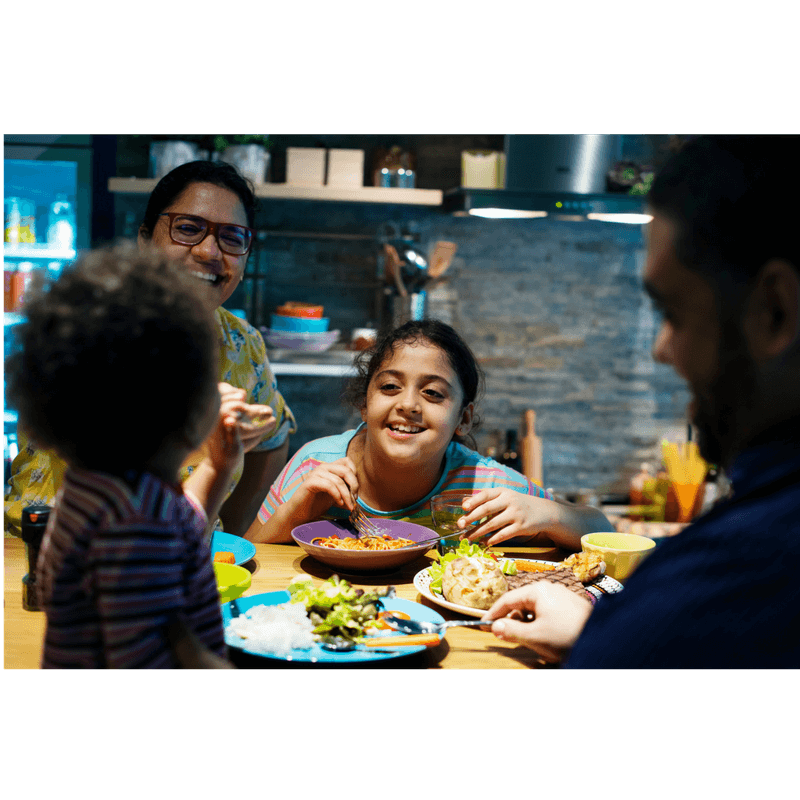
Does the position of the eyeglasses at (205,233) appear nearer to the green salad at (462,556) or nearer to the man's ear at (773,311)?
the green salad at (462,556)

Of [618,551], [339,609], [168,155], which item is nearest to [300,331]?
[168,155]

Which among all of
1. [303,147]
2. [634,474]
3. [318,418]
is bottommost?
[634,474]

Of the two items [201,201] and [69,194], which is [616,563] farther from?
[69,194]

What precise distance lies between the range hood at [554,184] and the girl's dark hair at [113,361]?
2.61 meters

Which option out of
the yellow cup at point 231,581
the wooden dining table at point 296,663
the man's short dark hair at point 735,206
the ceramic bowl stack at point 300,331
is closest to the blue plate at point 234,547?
the wooden dining table at point 296,663

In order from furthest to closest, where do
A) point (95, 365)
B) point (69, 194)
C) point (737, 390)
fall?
point (69, 194) → point (737, 390) → point (95, 365)

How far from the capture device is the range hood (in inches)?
Answer: 120

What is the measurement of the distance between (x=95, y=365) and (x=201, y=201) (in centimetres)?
83

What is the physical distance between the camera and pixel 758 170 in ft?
2.15

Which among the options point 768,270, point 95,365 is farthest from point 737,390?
point 95,365

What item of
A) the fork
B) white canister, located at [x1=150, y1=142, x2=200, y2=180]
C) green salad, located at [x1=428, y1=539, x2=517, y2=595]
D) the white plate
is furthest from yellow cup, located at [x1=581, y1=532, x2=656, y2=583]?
white canister, located at [x1=150, y1=142, x2=200, y2=180]

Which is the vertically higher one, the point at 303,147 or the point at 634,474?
the point at 303,147

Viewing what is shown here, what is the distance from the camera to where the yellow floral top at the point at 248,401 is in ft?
4.28

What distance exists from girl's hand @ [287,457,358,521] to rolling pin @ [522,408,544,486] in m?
2.20
